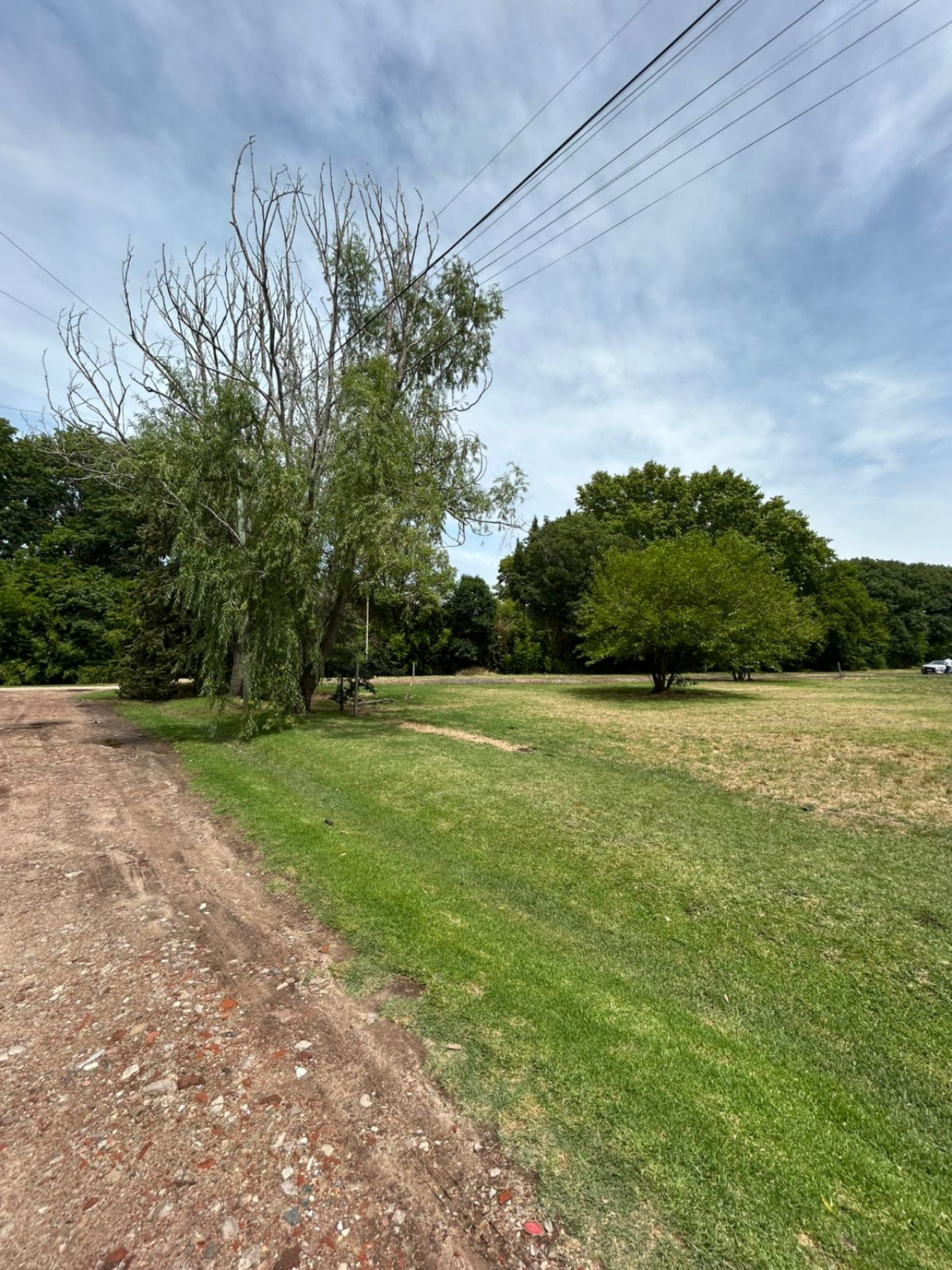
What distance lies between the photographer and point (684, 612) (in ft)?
59.1

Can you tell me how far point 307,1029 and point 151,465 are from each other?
11.0 metres

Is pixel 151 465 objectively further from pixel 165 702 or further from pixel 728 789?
pixel 728 789

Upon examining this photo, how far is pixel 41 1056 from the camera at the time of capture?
229cm

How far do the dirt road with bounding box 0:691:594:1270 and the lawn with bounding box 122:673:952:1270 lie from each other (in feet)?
0.78

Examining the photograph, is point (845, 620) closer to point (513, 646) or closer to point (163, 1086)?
point (513, 646)

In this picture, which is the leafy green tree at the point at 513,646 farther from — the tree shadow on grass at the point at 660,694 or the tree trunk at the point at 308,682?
the tree trunk at the point at 308,682

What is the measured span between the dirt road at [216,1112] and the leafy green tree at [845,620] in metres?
40.1

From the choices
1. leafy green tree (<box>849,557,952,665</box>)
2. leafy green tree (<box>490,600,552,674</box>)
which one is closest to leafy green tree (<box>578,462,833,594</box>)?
leafy green tree (<box>490,600,552,674</box>)

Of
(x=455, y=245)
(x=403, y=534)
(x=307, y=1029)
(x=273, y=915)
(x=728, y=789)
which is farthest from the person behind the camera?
(x=403, y=534)

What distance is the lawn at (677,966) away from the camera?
1787 millimetres

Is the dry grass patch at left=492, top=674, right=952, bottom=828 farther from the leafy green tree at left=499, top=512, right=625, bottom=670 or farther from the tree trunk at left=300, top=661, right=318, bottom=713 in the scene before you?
the leafy green tree at left=499, top=512, right=625, bottom=670

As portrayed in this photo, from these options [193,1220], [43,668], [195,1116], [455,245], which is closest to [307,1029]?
[195,1116]

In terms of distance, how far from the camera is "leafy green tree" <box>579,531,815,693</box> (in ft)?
59.9

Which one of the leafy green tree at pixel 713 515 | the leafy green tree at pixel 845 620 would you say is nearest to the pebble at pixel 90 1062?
the leafy green tree at pixel 713 515
